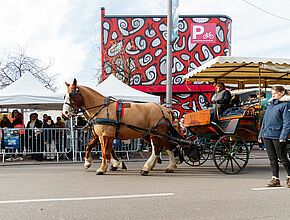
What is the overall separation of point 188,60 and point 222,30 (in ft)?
10.1

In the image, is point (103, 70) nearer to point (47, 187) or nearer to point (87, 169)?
point (87, 169)

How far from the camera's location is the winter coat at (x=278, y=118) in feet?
18.7

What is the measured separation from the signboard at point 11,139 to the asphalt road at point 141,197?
12.4 ft

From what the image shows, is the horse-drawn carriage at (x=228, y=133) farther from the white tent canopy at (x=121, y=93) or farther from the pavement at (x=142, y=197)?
the white tent canopy at (x=121, y=93)

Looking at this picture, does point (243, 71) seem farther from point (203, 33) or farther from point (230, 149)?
point (203, 33)

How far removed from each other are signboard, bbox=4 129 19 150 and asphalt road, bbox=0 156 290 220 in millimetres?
3795

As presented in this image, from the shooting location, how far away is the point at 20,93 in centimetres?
1166

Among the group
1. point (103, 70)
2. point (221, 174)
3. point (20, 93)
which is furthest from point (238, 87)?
point (103, 70)

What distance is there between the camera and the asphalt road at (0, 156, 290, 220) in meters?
4.08

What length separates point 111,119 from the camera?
7402 mm

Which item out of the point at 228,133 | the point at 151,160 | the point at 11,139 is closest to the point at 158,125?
the point at 151,160

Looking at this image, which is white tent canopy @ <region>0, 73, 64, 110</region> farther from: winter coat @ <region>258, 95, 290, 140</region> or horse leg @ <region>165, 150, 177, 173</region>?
winter coat @ <region>258, 95, 290, 140</region>

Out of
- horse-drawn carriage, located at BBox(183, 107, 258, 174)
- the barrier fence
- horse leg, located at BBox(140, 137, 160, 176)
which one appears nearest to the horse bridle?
horse leg, located at BBox(140, 137, 160, 176)

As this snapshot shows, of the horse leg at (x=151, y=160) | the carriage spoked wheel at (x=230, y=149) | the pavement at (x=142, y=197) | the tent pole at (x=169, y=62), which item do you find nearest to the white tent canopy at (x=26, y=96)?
the tent pole at (x=169, y=62)
